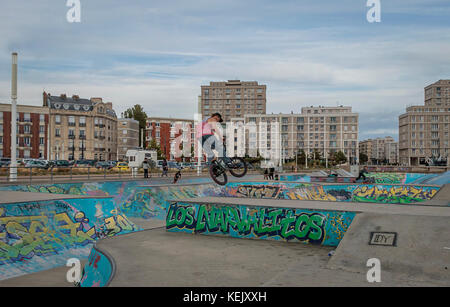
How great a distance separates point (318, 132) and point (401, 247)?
12307 centimetres

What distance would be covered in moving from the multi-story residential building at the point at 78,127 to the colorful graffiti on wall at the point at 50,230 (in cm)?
7660

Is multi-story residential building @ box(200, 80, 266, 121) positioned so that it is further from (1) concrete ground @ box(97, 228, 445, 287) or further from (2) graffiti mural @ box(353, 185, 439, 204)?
(1) concrete ground @ box(97, 228, 445, 287)

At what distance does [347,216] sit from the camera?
11812 mm

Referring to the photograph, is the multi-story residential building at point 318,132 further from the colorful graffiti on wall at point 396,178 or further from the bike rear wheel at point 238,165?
the bike rear wheel at point 238,165

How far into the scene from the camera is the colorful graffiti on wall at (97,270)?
29.7 ft

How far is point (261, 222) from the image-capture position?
43.3ft

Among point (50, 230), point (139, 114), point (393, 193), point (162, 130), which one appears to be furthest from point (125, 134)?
point (50, 230)

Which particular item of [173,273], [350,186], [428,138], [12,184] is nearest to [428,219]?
[173,273]

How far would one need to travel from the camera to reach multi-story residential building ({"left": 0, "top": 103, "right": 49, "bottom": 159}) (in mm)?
83500

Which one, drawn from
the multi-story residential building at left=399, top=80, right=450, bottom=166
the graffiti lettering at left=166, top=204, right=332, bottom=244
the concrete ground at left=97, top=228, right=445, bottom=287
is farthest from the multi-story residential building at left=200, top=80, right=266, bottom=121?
the concrete ground at left=97, top=228, right=445, bottom=287

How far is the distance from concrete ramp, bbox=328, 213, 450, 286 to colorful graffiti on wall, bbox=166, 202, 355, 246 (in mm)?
1703

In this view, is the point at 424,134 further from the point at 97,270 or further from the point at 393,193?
the point at 97,270
